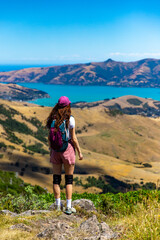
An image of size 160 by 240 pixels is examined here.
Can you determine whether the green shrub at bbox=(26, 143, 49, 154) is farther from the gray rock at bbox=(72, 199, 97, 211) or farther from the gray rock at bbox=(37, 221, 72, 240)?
the gray rock at bbox=(37, 221, 72, 240)

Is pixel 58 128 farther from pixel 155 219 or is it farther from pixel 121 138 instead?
pixel 121 138

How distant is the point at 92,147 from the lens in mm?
101562

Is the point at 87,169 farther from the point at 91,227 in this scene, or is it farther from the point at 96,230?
the point at 96,230

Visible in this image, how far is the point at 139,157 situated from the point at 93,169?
32.7 meters

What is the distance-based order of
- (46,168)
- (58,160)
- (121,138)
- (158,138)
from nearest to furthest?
(58,160) < (46,168) < (121,138) < (158,138)

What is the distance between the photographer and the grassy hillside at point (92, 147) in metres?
62.6

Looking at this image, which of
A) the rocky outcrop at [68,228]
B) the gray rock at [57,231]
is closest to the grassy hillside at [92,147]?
the rocky outcrop at [68,228]

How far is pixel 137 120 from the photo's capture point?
140 meters

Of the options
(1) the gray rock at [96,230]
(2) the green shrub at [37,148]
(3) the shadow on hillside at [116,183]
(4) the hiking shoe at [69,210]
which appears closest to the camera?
(1) the gray rock at [96,230]

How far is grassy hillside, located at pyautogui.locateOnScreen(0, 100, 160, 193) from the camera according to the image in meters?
62.6

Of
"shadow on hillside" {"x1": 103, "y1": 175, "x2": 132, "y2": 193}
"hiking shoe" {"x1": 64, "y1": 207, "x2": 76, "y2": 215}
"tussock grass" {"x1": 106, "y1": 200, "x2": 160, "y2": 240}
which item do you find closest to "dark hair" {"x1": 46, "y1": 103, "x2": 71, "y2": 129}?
"hiking shoe" {"x1": 64, "y1": 207, "x2": 76, "y2": 215}

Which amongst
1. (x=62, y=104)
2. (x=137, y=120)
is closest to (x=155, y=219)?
(x=62, y=104)

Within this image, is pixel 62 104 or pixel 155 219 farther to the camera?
pixel 62 104

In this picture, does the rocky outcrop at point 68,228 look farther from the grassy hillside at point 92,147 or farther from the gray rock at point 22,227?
the grassy hillside at point 92,147
